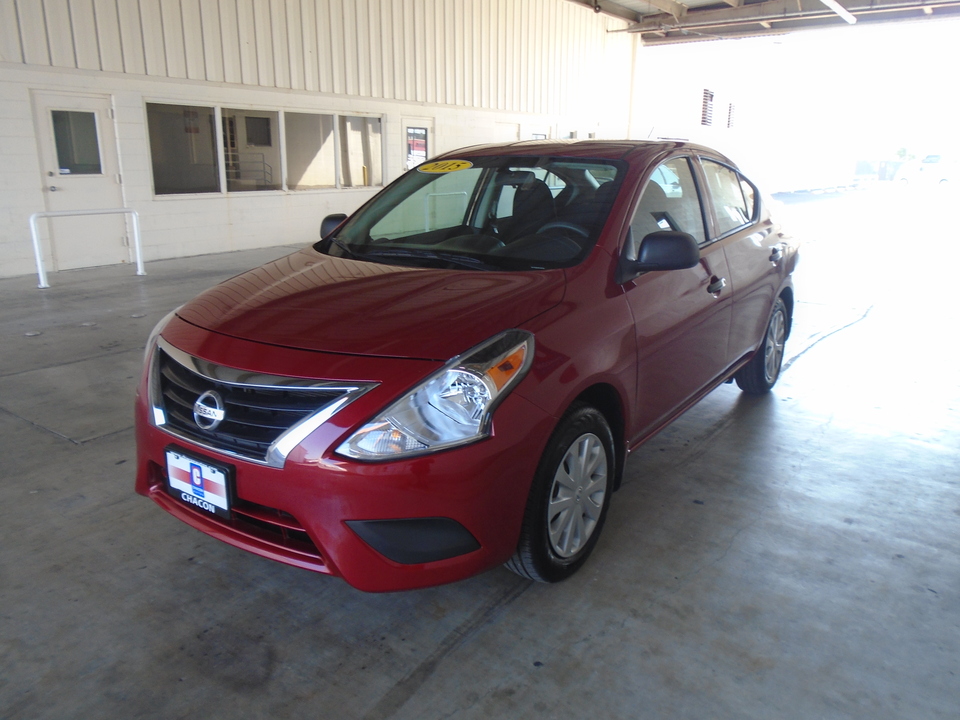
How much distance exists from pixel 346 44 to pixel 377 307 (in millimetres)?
10527

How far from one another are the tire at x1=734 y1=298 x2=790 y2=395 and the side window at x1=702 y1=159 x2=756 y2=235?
2.03 ft

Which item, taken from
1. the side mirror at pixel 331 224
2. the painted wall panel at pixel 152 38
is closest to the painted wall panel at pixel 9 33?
the painted wall panel at pixel 152 38

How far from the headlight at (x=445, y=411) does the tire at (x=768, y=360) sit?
254 centimetres

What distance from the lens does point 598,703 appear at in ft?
6.28

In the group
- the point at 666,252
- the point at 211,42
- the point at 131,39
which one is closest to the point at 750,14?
the point at 211,42

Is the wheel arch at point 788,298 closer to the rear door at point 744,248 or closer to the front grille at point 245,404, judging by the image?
the rear door at point 744,248

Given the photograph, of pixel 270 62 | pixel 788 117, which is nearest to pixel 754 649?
pixel 270 62

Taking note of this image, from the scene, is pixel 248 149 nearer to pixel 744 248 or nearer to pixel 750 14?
pixel 744 248

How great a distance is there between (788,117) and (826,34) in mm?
11812

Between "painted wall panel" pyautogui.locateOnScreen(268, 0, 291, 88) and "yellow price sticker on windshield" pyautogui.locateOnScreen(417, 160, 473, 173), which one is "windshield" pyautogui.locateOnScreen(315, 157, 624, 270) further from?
"painted wall panel" pyautogui.locateOnScreen(268, 0, 291, 88)

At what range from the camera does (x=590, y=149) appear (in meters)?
3.15

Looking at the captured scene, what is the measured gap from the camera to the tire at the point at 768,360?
4156mm

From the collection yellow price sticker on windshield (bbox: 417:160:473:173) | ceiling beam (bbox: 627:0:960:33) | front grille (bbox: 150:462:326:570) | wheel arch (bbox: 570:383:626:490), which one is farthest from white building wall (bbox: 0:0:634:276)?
wheel arch (bbox: 570:383:626:490)

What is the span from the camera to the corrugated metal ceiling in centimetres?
1291
